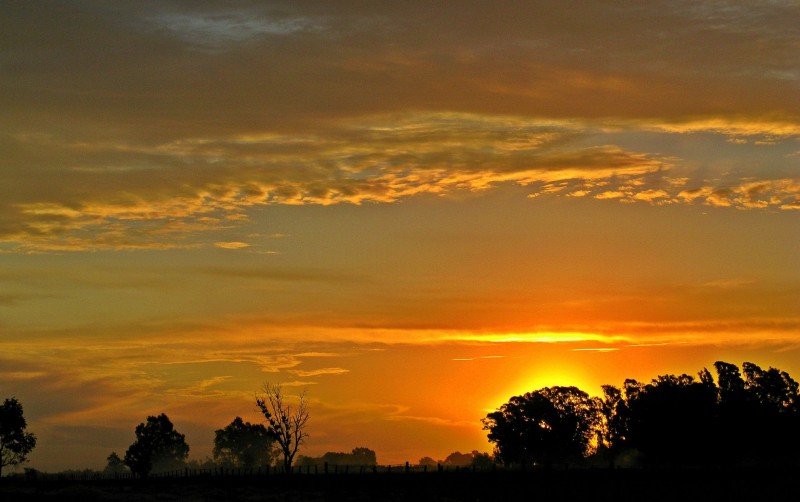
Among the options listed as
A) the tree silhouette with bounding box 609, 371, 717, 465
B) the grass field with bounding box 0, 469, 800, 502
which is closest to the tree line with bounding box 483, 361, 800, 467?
the tree silhouette with bounding box 609, 371, 717, 465

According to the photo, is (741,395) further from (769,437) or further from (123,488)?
(123,488)

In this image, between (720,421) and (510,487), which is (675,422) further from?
(510,487)

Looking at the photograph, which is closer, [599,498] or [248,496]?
[599,498]

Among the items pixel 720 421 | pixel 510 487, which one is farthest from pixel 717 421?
pixel 510 487

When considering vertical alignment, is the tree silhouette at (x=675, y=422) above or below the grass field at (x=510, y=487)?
above

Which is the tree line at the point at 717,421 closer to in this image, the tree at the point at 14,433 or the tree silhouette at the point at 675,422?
the tree silhouette at the point at 675,422

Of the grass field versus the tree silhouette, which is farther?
the tree silhouette

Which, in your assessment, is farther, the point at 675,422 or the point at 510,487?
the point at 675,422

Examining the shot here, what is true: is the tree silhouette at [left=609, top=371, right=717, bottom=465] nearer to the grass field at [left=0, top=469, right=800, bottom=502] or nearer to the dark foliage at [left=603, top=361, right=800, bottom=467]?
the dark foliage at [left=603, top=361, right=800, bottom=467]

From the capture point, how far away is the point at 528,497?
94.8m

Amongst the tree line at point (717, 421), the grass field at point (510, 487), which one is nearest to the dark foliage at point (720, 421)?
the tree line at point (717, 421)

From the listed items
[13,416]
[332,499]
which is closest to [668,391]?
[332,499]

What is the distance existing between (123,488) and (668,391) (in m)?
96.5

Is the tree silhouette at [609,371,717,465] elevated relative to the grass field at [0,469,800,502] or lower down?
elevated
